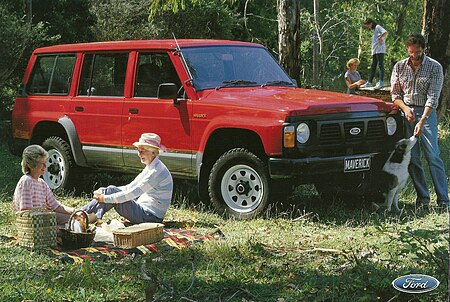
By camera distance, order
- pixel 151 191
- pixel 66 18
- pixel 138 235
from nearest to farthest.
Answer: pixel 138 235 → pixel 151 191 → pixel 66 18

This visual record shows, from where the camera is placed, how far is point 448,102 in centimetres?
1834

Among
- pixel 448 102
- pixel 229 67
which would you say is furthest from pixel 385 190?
pixel 448 102

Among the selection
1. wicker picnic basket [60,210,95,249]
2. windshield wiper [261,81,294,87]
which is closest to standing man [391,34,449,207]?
windshield wiper [261,81,294,87]

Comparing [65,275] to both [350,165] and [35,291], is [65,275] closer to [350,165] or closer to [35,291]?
[35,291]

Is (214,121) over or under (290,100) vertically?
under

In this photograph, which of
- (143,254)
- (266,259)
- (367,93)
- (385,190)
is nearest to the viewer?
(266,259)

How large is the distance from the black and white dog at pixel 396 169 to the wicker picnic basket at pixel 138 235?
2878 mm

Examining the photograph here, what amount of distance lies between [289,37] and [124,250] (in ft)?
23.9

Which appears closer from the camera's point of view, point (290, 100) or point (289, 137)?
point (289, 137)

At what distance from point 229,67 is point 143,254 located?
3299 mm

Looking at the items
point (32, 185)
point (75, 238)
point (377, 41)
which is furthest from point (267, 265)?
point (377, 41)

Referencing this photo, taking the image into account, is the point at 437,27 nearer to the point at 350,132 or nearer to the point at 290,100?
the point at 350,132

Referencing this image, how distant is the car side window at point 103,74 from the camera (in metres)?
10.2

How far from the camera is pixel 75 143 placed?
34.9ft
